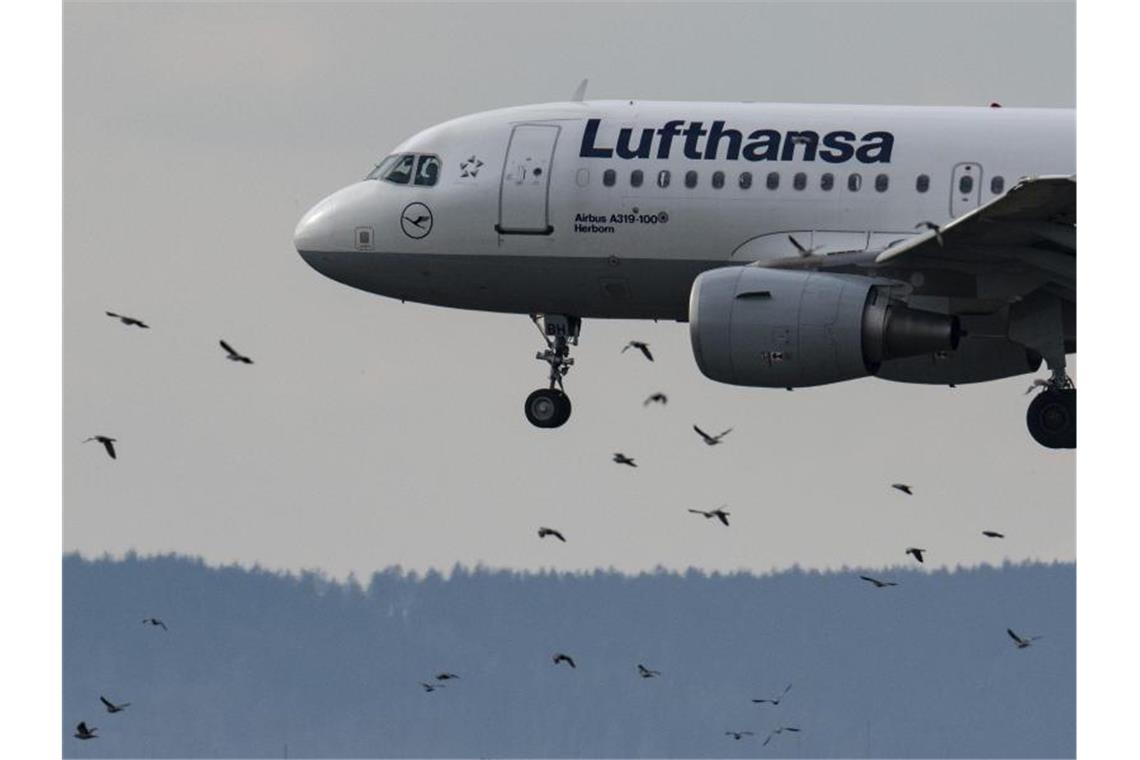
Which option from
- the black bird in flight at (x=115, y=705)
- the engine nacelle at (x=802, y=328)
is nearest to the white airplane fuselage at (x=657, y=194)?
the engine nacelle at (x=802, y=328)

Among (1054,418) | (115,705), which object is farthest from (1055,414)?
(115,705)

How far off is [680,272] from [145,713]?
13.4m

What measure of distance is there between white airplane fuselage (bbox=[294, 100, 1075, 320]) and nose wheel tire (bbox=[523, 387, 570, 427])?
1.37 meters

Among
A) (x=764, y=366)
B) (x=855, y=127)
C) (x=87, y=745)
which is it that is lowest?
(x=87, y=745)

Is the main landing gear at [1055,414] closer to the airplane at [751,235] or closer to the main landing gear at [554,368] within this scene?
the airplane at [751,235]

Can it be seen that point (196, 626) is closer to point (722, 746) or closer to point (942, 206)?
point (722, 746)

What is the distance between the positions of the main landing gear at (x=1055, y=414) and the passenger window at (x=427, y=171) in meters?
10.1

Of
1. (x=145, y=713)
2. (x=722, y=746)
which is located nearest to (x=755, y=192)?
(x=722, y=746)

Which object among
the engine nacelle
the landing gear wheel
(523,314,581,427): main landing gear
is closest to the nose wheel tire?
(523,314,581,427): main landing gear

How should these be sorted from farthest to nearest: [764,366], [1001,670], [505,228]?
1. [1001,670]
2. [505,228]
3. [764,366]

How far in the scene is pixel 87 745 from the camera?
66.7 meters

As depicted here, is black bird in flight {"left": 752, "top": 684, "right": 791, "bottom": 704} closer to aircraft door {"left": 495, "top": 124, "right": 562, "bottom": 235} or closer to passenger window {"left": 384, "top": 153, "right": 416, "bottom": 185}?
aircraft door {"left": 495, "top": 124, "right": 562, "bottom": 235}

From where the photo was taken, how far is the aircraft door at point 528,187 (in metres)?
61.5

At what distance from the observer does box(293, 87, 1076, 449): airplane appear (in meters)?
57.7
